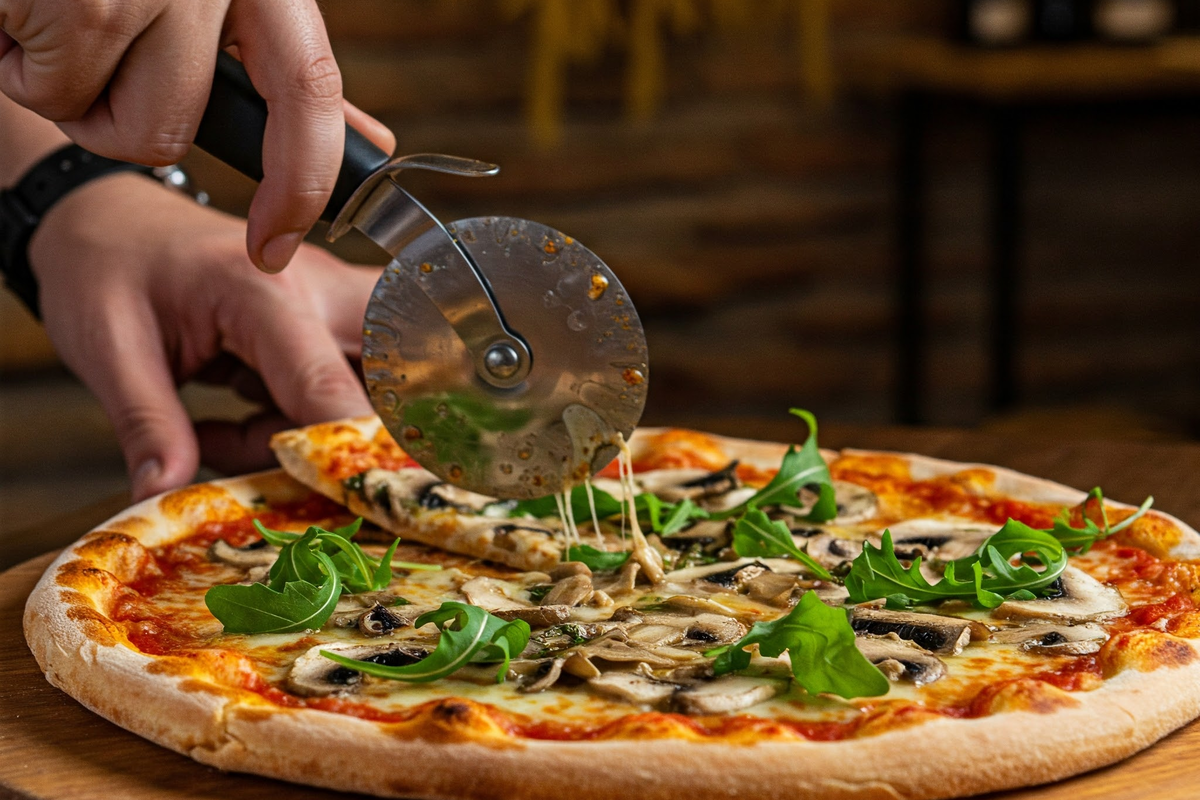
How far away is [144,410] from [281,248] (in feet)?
3.06

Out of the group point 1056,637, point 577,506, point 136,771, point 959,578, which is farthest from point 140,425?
point 1056,637

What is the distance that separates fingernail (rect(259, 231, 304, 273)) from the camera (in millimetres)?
1962

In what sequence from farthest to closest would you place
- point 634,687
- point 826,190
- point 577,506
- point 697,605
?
1. point 826,190
2. point 577,506
3. point 697,605
4. point 634,687

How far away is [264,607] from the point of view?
1.86m

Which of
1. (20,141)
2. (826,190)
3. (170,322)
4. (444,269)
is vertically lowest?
(826,190)

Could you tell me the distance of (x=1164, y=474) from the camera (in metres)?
2.79

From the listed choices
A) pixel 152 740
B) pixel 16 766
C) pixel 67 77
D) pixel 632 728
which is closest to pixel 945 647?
pixel 632 728

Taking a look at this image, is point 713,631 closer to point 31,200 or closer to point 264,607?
point 264,607

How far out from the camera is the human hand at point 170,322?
2754mm

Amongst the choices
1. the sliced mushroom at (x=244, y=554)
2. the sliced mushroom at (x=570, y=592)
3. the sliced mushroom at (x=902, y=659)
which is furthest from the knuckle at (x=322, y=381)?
the sliced mushroom at (x=902, y=659)

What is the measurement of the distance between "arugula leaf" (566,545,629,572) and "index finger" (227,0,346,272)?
72cm

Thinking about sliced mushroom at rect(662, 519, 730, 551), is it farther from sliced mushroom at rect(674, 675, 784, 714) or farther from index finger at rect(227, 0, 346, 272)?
index finger at rect(227, 0, 346, 272)

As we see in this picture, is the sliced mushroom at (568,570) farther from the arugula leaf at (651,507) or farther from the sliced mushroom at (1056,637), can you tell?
the sliced mushroom at (1056,637)

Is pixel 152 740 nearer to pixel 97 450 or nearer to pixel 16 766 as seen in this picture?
pixel 16 766
